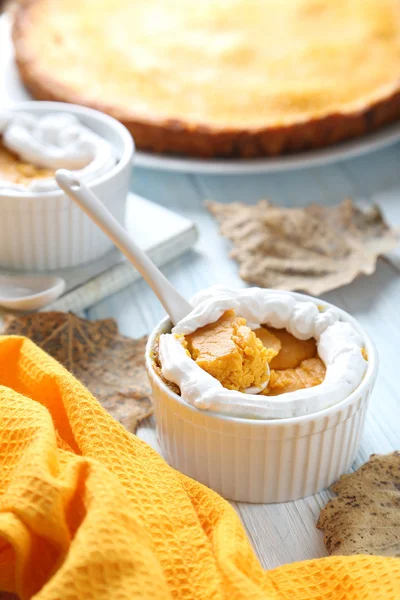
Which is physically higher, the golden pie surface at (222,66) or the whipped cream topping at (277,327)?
the whipped cream topping at (277,327)

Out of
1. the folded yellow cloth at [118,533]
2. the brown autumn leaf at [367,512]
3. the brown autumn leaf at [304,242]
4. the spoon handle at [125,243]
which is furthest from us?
the brown autumn leaf at [304,242]

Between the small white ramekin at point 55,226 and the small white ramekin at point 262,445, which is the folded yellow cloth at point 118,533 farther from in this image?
the small white ramekin at point 55,226

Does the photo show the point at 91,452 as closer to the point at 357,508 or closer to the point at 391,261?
the point at 357,508

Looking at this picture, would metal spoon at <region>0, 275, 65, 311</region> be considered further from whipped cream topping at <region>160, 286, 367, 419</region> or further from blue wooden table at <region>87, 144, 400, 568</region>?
whipped cream topping at <region>160, 286, 367, 419</region>

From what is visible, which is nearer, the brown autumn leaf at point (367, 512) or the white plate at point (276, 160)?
the brown autumn leaf at point (367, 512)

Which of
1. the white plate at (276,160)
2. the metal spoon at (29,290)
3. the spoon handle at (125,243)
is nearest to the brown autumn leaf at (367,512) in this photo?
the spoon handle at (125,243)

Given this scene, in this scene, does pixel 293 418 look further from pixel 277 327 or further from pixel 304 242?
pixel 304 242
